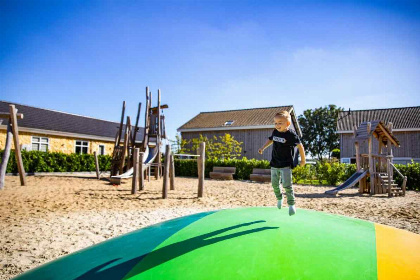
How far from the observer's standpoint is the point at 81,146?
95.0ft

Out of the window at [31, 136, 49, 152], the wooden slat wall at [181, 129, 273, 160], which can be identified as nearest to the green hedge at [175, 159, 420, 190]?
the wooden slat wall at [181, 129, 273, 160]

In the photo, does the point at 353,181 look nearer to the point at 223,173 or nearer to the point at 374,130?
the point at 374,130

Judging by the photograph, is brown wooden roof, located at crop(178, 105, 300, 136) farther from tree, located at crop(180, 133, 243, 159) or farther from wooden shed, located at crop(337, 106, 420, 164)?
wooden shed, located at crop(337, 106, 420, 164)

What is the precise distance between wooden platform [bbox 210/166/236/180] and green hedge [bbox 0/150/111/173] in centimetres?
1192

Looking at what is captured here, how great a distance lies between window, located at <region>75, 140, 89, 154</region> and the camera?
94.4ft

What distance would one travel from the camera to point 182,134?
34906 mm

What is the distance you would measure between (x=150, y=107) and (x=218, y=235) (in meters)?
17.3

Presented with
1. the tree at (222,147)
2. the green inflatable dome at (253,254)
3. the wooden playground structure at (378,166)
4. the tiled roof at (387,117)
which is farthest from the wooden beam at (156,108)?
the tiled roof at (387,117)

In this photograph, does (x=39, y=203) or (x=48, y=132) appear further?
(x=48, y=132)

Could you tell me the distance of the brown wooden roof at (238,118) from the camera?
30719 mm

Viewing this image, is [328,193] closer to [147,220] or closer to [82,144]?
[147,220]

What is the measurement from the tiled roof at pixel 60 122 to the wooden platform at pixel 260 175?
55.8 feet

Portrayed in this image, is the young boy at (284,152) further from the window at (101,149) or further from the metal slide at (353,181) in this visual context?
the window at (101,149)

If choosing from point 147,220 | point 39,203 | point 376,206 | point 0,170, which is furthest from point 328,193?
point 0,170
